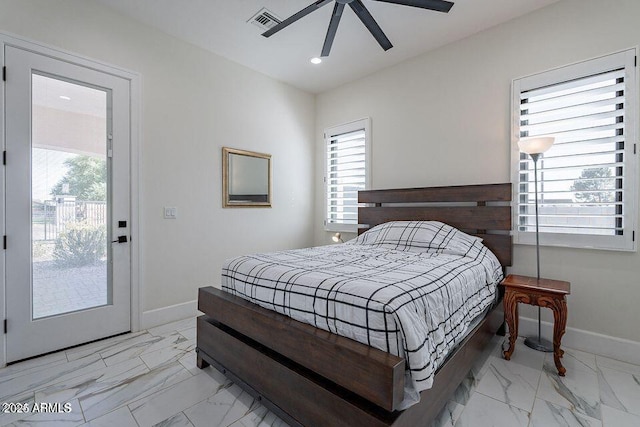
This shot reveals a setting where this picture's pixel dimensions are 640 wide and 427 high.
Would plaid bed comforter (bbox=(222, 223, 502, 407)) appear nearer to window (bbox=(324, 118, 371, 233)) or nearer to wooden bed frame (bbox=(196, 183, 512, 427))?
wooden bed frame (bbox=(196, 183, 512, 427))

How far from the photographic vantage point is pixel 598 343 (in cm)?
236

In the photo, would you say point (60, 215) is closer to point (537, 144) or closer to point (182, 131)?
point (182, 131)

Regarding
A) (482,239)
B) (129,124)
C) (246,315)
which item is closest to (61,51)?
(129,124)

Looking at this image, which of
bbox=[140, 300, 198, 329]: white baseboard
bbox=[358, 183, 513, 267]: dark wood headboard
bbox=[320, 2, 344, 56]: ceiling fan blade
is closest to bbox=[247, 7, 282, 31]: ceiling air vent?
bbox=[320, 2, 344, 56]: ceiling fan blade

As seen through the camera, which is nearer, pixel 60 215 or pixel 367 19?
pixel 367 19

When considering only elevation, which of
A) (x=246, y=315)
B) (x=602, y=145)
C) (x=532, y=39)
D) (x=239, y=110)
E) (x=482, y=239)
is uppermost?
(x=532, y=39)

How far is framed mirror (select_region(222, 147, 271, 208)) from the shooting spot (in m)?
3.50

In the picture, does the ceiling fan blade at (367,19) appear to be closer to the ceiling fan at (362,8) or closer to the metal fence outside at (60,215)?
the ceiling fan at (362,8)

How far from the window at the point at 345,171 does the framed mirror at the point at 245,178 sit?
0.92 metres

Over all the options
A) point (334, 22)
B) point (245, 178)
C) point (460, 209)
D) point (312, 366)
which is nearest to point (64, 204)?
point (245, 178)

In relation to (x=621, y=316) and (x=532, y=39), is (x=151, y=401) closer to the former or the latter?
(x=621, y=316)

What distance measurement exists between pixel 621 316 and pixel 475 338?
1329 mm

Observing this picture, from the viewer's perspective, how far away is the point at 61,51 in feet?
7.90

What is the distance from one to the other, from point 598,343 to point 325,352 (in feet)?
7.81
